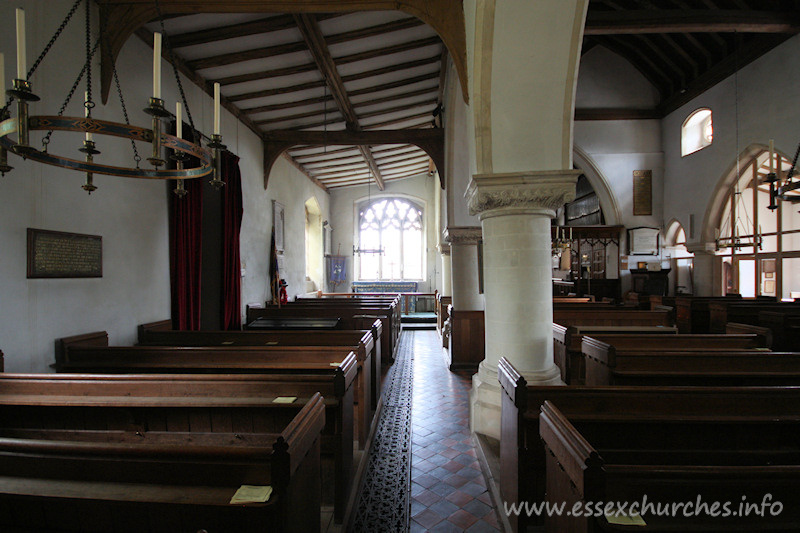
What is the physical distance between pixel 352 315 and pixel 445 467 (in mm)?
3286

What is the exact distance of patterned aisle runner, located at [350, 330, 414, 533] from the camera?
87.9 inches

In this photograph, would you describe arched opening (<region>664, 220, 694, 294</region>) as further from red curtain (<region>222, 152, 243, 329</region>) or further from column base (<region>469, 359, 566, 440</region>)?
red curtain (<region>222, 152, 243, 329</region>)

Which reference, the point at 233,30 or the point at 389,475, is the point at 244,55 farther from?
the point at 389,475

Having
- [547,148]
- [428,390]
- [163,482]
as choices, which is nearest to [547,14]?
[547,148]

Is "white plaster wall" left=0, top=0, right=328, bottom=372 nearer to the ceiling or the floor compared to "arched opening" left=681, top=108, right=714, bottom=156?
nearer to the floor

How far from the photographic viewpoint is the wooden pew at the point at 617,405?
6.13 ft

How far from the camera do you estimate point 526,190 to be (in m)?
2.94

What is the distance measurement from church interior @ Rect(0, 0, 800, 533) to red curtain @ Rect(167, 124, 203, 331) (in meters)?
0.04

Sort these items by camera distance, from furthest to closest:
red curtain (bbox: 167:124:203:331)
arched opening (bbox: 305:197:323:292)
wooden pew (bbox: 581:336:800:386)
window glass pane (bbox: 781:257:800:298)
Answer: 1. arched opening (bbox: 305:197:323:292)
2. window glass pane (bbox: 781:257:800:298)
3. red curtain (bbox: 167:124:203:331)
4. wooden pew (bbox: 581:336:800:386)

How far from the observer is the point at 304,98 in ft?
20.0

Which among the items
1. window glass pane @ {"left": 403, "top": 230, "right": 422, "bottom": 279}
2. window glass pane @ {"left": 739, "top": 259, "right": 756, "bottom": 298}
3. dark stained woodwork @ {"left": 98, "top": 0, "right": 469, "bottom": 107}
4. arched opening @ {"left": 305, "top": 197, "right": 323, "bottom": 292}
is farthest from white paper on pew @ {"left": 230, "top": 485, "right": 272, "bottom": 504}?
window glass pane @ {"left": 739, "top": 259, "right": 756, "bottom": 298}

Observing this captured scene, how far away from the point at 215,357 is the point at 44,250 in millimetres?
1480

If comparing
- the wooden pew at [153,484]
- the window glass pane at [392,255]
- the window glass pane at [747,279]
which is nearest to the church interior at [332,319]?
the wooden pew at [153,484]

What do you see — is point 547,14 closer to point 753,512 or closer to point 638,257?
point 753,512
